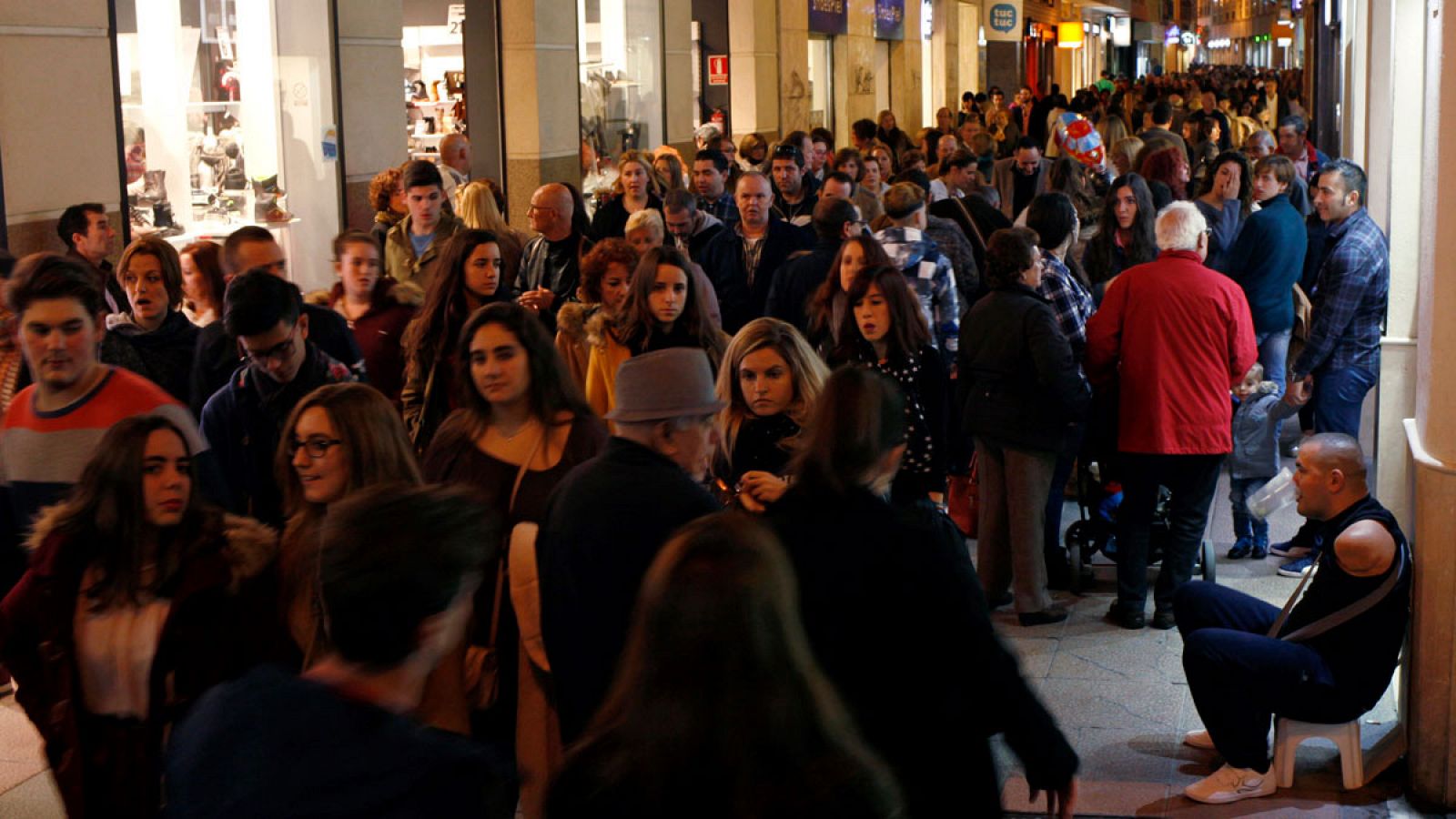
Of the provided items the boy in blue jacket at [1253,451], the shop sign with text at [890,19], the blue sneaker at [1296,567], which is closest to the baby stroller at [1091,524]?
the blue sneaker at [1296,567]

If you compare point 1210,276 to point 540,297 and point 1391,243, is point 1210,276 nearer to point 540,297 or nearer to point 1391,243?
point 1391,243

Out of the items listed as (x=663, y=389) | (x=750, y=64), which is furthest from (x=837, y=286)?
(x=750, y=64)

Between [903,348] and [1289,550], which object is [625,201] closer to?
[1289,550]

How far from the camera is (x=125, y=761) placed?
411 cm

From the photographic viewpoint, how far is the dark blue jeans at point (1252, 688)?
5570 mm

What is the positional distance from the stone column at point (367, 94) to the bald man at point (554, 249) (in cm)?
387

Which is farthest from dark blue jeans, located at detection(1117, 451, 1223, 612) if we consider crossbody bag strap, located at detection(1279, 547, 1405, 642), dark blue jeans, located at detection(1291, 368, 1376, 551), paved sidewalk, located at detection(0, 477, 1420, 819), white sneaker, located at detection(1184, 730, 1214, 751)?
dark blue jeans, located at detection(1291, 368, 1376, 551)

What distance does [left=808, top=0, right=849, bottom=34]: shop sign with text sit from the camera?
2562 centimetres

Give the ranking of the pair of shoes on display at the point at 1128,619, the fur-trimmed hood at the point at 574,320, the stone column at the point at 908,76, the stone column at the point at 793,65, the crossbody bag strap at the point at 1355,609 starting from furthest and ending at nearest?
the stone column at the point at 908,76
the stone column at the point at 793,65
the pair of shoes on display at the point at 1128,619
the fur-trimmed hood at the point at 574,320
the crossbody bag strap at the point at 1355,609

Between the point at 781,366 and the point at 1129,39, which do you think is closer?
the point at 781,366

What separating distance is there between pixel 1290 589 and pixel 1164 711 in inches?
71.0

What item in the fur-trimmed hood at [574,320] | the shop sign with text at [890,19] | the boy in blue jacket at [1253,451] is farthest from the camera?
the shop sign with text at [890,19]

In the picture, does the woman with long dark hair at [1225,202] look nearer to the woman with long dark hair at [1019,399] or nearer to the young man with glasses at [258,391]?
the woman with long dark hair at [1019,399]

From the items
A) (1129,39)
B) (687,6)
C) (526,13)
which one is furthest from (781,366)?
(1129,39)
